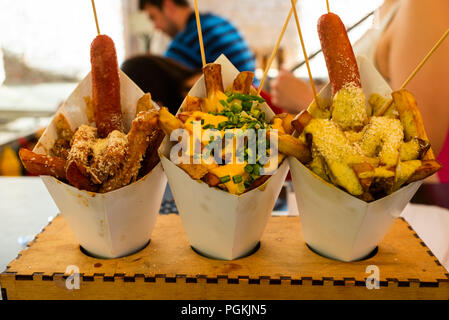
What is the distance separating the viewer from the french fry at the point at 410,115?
850mm

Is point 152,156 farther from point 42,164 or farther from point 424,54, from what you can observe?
point 424,54

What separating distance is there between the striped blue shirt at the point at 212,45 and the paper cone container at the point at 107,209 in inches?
73.5

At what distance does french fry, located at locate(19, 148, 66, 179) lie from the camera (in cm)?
84

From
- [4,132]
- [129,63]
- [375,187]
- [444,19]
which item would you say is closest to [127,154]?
[375,187]

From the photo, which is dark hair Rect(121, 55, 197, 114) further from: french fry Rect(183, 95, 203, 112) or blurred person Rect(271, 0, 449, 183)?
french fry Rect(183, 95, 203, 112)

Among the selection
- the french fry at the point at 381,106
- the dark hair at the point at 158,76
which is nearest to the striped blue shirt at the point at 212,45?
the dark hair at the point at 158,76

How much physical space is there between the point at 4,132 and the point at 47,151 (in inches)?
153

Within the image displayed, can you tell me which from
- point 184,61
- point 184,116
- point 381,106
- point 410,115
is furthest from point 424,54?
point 184,61

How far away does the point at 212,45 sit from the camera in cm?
279

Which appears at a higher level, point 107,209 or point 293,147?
point 293,147

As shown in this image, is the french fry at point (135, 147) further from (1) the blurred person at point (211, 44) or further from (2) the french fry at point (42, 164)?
(1) the blurred person at point (211, 44)

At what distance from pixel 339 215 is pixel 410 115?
26 cm

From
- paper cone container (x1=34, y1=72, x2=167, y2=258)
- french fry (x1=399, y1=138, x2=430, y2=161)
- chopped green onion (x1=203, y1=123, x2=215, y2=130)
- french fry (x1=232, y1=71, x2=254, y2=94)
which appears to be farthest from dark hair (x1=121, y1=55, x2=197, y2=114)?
french fry (x1=399, y1=138, x2=430, y2=161)

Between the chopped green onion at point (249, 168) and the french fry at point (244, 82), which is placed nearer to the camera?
the chopped green onion at point (249, 168)
